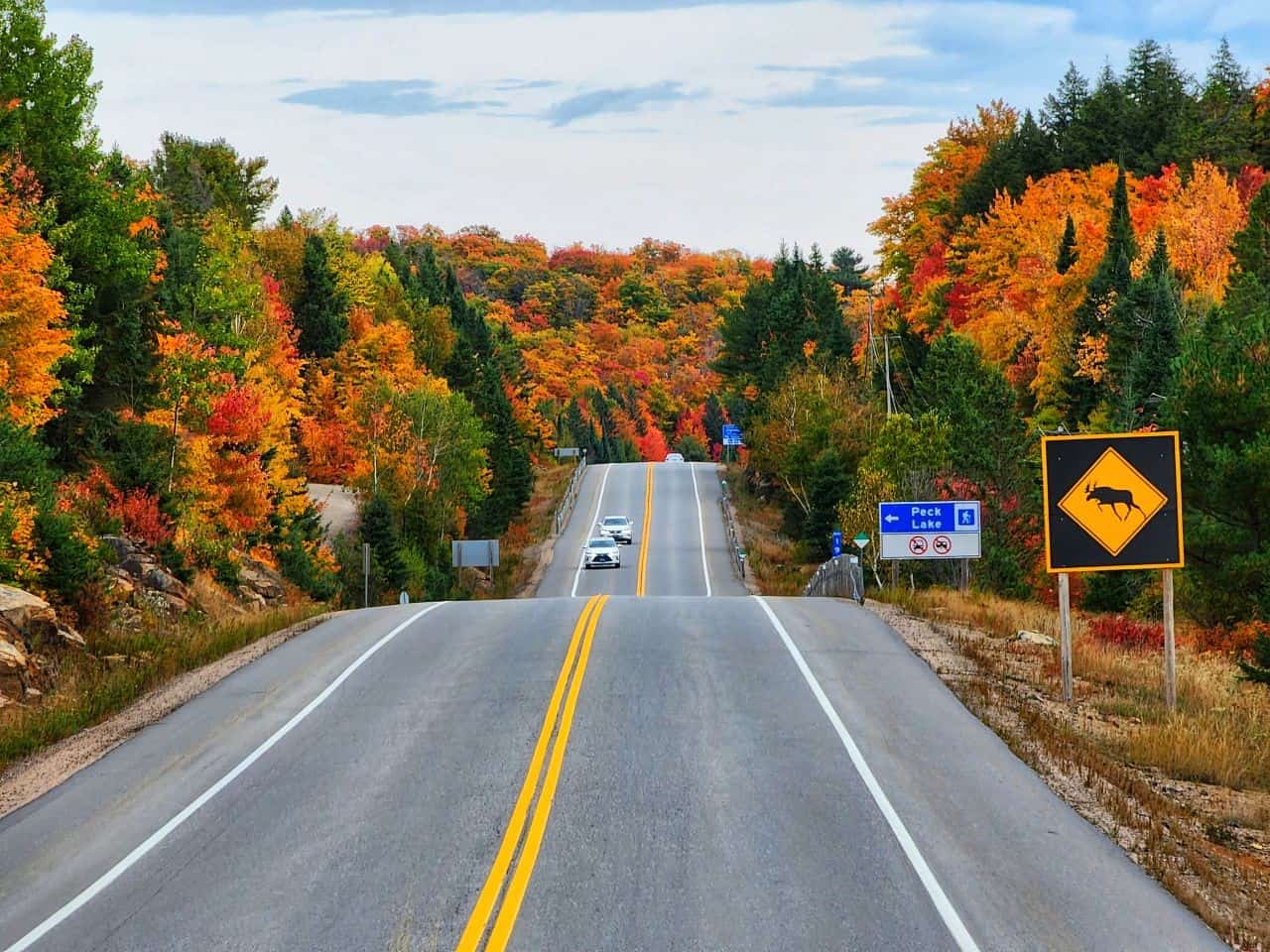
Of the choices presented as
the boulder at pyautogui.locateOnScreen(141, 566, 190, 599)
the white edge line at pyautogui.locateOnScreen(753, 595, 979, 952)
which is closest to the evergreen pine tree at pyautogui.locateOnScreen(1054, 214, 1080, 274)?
the boulder at pyautogui.locateOnScreen(141, 566, 190, 599)

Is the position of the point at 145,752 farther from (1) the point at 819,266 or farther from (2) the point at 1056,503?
(1) the point at 819,266

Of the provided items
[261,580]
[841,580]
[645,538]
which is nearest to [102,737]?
[841,580]

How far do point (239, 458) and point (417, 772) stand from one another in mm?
42646

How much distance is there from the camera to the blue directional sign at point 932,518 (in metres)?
30.9

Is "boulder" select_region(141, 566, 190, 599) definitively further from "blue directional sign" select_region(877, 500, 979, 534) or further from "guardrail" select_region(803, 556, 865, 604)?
"blue directional sign" select_region(877, 500, 979, 534)

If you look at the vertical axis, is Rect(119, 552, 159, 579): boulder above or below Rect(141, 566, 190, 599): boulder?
above

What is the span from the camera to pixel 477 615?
27.0 m

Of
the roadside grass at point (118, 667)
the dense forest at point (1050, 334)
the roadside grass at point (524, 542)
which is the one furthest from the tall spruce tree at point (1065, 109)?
the roadside grass at point (118, 667)

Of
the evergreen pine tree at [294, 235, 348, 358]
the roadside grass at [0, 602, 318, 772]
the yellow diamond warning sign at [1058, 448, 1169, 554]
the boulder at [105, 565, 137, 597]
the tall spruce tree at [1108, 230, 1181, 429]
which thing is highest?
the evergreen pine tree at [294, 235, 348, 358]

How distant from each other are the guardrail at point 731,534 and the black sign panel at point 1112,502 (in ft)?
171

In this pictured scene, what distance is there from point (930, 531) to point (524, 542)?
192 feet

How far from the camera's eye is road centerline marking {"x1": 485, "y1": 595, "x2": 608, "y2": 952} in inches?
404

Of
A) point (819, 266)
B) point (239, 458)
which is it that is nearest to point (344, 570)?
point (239, 458)

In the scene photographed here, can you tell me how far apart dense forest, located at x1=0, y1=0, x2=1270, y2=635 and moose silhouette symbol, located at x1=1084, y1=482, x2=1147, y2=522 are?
587 inches
